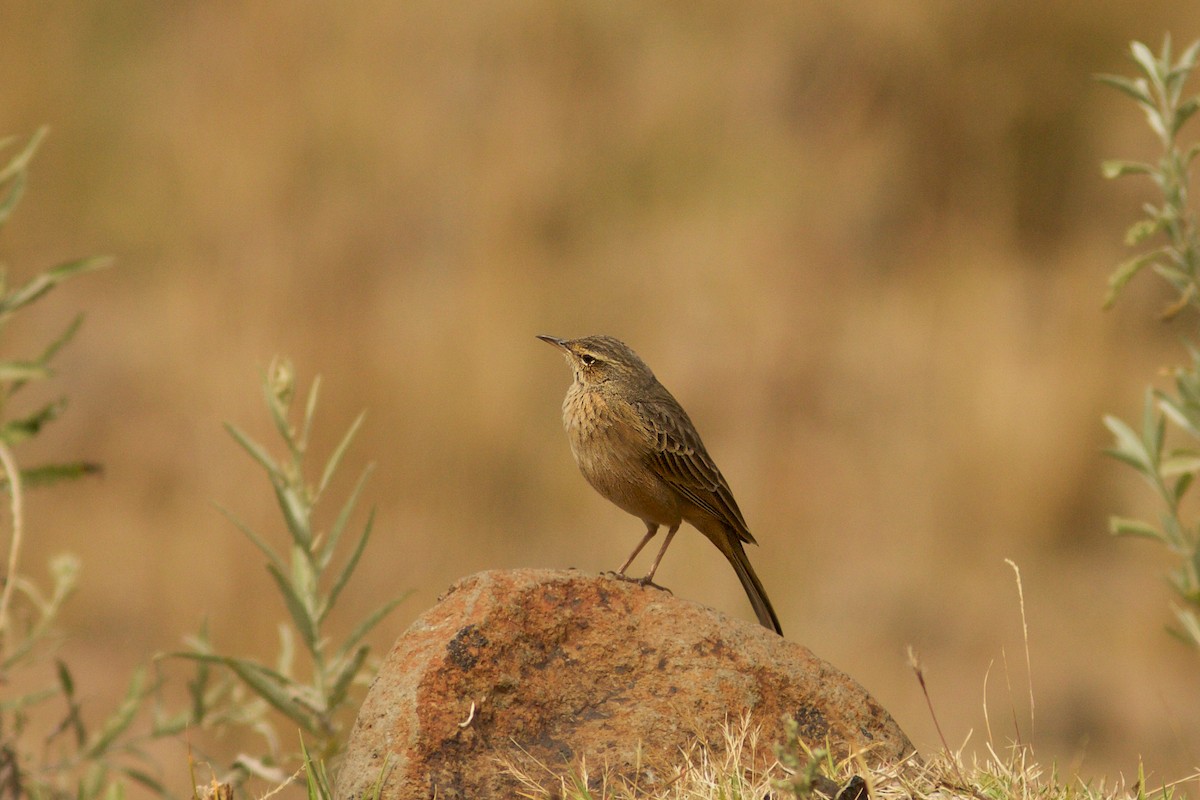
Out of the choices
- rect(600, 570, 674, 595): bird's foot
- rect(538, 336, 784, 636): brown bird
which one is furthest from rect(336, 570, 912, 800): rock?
rect(538, 336, 784, 636): brown bird

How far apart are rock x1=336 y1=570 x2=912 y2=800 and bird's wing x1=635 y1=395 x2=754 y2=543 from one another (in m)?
1.31

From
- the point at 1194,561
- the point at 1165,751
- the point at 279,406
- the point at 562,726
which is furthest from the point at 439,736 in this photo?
the point at 1165,751

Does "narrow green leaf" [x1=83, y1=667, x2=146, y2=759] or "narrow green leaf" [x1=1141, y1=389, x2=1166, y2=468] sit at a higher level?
"narrow green leaf" [x1=1141, y1=389, x2=1166, y2=468]

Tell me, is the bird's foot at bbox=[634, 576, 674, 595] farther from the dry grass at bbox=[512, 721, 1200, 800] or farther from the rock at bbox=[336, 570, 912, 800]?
the dry grass at bbox=[512, 721, 1200, 800]

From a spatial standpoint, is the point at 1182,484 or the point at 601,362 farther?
the point at 601,362

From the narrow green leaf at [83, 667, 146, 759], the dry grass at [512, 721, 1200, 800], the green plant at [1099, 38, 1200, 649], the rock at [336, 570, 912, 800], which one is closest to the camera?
the dry grass at [512, 721, 1200, 800]

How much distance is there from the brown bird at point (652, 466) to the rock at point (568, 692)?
4.12ft

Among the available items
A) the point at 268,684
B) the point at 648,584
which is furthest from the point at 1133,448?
the point at 268,684

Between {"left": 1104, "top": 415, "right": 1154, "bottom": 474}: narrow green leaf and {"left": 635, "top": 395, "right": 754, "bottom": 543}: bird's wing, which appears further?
{"left": 635, "top": 395, "right": 754, "bottom": 543}: bird's wing

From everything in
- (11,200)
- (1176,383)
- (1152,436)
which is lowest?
(1152,436)

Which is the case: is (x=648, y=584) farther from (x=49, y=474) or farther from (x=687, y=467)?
(x=49, y=474)

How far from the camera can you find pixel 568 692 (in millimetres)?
4742

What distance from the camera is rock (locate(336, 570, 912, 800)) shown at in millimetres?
4430

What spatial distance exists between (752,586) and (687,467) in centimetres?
65
